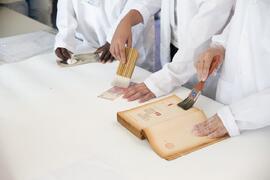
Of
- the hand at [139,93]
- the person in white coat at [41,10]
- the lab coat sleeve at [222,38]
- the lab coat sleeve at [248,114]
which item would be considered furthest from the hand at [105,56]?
the person in white coat at [41,10]

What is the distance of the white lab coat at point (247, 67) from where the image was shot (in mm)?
682

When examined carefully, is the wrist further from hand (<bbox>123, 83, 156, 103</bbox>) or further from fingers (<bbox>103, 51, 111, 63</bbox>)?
hand (<bbox>123, 83, 156, 103</bbox>)

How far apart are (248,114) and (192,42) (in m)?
0.27

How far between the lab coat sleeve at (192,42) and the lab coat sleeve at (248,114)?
0.71 ft

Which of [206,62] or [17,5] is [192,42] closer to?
[206,62]

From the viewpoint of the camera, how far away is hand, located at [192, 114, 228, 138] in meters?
0.69

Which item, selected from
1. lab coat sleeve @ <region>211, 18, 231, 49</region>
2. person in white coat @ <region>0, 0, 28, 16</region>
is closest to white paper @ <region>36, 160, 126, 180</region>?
lab coat sleeve @ <region>211, 18, 231, 49</region>

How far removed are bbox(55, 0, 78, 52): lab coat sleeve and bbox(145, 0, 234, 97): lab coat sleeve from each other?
0.41m

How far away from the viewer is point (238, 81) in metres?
0.78

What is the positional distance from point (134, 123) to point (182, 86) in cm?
27

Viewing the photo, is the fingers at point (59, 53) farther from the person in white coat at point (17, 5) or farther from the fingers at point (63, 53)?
the person in white coat at point (17, 5)

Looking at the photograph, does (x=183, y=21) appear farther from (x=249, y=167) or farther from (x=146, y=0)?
(x=249, y=167)

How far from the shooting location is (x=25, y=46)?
128cm

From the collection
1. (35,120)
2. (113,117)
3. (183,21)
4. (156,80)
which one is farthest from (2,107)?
(183,21)
